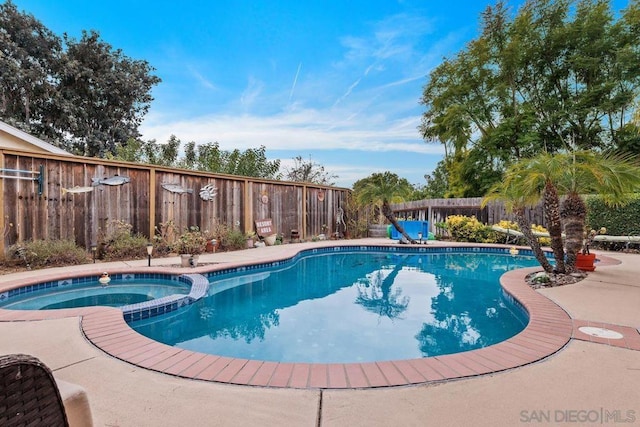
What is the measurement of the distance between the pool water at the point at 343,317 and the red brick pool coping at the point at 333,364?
2.02 ft

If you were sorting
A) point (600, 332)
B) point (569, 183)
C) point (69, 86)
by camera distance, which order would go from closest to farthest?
point (600, 332)
point (569, 183)
point (69, 86)

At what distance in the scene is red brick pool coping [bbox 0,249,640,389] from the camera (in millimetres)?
2174

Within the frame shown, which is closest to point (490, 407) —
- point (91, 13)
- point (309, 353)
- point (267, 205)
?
point (309, 353)

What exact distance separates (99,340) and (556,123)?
1877cm

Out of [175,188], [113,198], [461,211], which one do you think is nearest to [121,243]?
[113,198]

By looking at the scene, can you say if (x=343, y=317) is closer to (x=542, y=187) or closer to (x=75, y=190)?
(x=542, y=187)

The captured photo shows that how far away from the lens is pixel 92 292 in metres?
5.14

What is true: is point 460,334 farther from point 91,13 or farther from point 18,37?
point 18,37

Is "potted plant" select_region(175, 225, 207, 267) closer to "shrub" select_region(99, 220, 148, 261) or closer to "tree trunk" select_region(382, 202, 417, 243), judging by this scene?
"shrub" select_region(99, 220, 148, 261)

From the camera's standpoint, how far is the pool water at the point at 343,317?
333cm

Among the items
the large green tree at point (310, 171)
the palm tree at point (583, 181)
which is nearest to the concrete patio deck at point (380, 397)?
the palm tree at point (583, 181)

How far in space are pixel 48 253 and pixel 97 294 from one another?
227 centimetres

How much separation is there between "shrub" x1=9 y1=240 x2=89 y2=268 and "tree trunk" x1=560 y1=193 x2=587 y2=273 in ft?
30.2

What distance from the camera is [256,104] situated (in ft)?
46.9
